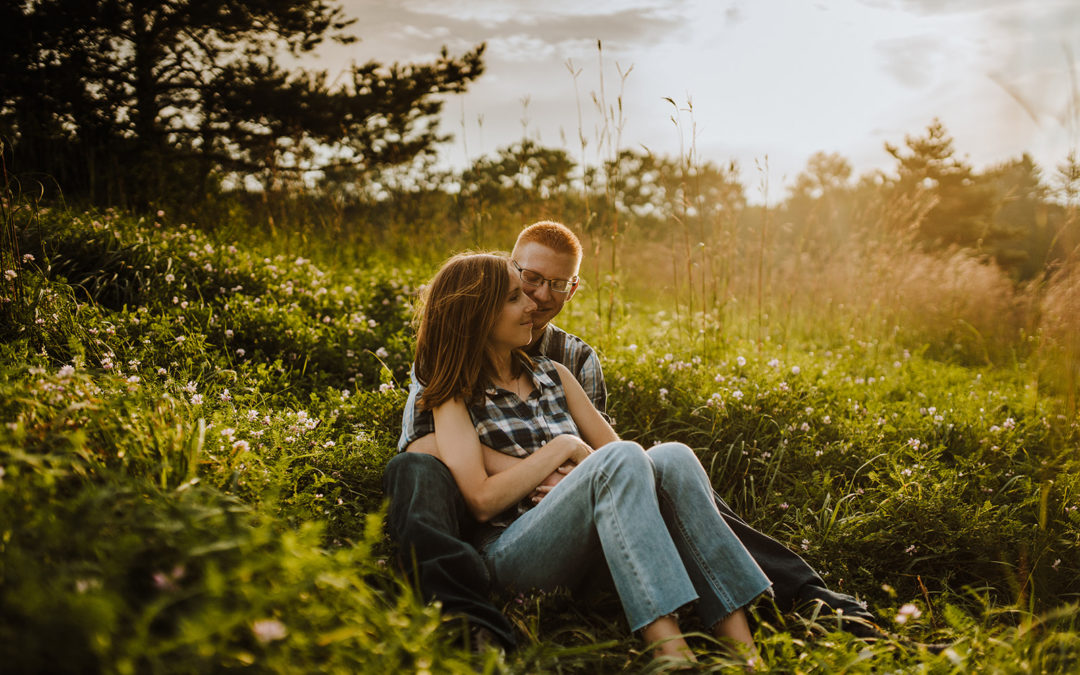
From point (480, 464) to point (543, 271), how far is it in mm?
910

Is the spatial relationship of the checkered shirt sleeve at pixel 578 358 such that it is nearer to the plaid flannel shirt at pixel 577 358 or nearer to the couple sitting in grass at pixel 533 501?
the plaid flannel shirt at pixel 577 358

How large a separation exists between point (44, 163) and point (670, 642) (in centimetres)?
632

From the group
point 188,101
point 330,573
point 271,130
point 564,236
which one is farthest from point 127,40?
point 330,573

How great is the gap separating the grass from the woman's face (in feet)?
2.54

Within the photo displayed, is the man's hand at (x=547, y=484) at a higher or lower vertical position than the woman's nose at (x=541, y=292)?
lower

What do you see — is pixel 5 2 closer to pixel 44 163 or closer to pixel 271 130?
pixel 44 163

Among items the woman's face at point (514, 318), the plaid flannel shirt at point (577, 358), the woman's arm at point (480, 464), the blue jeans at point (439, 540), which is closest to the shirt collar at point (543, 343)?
the plaid flannel shirt at point (577, 358)

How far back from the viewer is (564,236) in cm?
270

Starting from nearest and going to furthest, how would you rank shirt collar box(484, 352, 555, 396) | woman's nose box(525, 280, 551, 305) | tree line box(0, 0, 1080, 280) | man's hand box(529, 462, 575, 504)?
man's hand box(529, 462, 575, 504)
shirt collar box(484, 352, 555, 396)
woman's nose box(525, 280, 551, 305)
tree line box(0, 0, 1080, 280)

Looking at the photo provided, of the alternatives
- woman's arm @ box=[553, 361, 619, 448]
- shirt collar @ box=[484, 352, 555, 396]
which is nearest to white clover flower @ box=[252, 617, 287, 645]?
shirt collar @ box=[484, 352, 555, 396]

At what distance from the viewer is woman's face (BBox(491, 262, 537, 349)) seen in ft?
7.47

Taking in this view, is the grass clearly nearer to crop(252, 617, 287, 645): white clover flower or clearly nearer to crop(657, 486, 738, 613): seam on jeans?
crop(252, 617, 287, 645): white clover flower

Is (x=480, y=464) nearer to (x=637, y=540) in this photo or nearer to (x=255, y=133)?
(x=637, y=540)

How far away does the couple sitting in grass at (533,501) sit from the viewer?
1785 millimetres
